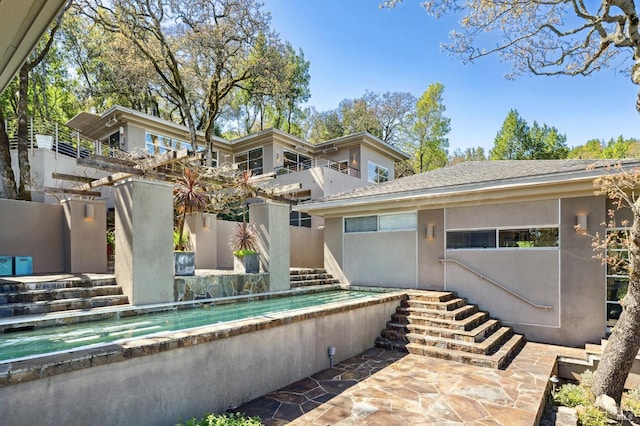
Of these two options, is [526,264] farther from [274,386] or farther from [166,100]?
[166,100]

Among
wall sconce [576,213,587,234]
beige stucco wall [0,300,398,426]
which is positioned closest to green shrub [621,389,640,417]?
wall sconce [576,213,587,234]

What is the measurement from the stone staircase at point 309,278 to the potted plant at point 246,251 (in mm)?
1600

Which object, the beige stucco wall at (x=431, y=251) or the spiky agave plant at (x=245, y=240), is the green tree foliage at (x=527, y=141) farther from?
the spiky agave plant at (x=245, y=240)

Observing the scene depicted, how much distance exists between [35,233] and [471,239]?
38.7 ft

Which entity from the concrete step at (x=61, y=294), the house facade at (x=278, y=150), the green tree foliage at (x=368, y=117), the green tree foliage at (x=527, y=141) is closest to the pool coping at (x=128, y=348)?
the concrete step at (x=61, y=294)

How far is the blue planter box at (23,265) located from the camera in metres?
8.59

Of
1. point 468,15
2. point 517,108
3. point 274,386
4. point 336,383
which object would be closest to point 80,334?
point 274,386

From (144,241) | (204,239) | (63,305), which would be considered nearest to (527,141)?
(204,239)

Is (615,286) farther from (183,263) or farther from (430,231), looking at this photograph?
(183,263)

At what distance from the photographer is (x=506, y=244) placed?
887 centimetres

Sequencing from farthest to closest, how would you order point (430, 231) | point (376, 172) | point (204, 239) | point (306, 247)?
point (376, 172) < point (306, 247) < point (204, 239) < point (430, 231)

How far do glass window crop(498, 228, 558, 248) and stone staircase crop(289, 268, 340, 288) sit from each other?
18.0 feet

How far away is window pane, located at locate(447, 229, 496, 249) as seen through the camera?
9094mm

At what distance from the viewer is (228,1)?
55.6 ft
